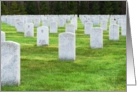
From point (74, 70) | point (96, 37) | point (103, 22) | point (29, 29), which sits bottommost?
point (74, 70)

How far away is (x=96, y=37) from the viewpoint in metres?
14.8

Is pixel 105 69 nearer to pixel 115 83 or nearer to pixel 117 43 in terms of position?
pixel 115 83

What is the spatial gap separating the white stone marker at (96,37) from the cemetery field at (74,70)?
0.25 m

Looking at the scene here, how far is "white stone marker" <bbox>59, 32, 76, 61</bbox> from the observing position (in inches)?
467

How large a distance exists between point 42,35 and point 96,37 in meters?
1.97

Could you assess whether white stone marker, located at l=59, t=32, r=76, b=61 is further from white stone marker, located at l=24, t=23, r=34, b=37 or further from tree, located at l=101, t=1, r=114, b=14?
tree, located at l=101, t=1, r=114, b=14

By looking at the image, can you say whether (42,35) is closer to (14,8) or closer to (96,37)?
(96,37)

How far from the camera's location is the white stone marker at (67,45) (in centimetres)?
1186

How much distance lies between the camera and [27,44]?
54.2 feet

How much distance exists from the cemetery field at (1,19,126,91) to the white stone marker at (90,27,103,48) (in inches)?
9.7

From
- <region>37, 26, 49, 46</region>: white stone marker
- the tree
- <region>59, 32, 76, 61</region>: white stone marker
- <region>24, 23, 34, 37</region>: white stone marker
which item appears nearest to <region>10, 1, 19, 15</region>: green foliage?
the tree

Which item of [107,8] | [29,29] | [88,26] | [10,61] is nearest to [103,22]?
[88,26]

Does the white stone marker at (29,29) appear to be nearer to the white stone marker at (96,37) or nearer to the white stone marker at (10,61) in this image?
the white stone marker at (96,37)

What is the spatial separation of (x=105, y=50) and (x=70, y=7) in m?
34.2
